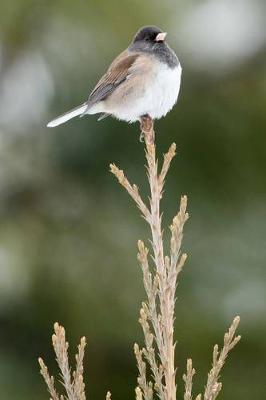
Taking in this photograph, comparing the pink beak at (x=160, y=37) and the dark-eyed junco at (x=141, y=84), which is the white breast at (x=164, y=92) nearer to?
the dark-eyed junco at (x=141, y=84)

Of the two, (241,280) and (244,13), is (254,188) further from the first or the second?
(244,13)

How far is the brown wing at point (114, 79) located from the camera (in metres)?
3.58

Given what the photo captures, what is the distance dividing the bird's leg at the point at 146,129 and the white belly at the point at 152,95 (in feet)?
0.13

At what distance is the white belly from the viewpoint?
330cm

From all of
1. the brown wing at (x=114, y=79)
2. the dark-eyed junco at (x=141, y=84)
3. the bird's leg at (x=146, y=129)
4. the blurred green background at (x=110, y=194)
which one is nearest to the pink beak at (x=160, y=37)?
the dark-eyed junco at (x=141, y=84)

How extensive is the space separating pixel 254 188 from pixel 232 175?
19 centimetres

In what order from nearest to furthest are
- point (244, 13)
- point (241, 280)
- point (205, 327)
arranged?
point (205, 327) < point (241, 280) < point (244, 13)

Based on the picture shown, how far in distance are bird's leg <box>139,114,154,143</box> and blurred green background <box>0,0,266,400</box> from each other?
3.45 meters

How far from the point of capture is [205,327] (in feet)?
21.6

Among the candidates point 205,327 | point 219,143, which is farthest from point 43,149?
point 205,327

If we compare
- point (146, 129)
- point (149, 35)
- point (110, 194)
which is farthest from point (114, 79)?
point (110, 194)

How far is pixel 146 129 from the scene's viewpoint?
2760 mm

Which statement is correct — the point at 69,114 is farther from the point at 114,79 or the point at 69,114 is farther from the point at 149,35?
the point at 149,35

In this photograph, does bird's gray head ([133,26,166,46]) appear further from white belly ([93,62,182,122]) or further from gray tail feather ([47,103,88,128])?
gray tail feather ([47,103,88,128])
